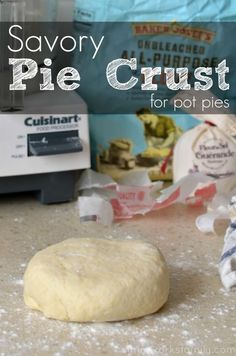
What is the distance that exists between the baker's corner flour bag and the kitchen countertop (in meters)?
0.10

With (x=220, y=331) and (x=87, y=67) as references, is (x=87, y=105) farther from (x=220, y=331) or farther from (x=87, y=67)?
(x=220, y=331)

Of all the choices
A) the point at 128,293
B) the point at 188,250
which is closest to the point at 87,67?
the point at 188,250

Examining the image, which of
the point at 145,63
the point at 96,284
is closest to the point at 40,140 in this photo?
the point at 145,63

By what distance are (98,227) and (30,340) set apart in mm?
269

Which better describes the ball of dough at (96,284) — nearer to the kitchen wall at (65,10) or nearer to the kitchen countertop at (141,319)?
the kitchen countertop at (141,319)

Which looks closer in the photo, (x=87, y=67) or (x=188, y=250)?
(x=188, y=250)

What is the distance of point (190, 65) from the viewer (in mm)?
1051

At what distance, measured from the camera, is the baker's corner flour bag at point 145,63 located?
1.03 metres

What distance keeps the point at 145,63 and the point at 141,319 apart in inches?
17.2

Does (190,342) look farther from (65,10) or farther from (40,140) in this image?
(65,10)

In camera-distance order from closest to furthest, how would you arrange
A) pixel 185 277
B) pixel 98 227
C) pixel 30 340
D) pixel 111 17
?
pixel 30 340
pixel 185 277
pixel 98 227
pixel 111 17

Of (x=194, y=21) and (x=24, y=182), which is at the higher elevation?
(x=194, y=21)

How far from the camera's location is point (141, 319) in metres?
0.71

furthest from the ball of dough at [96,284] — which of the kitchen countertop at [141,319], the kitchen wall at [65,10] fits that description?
the kitchen wall at [65,10]
